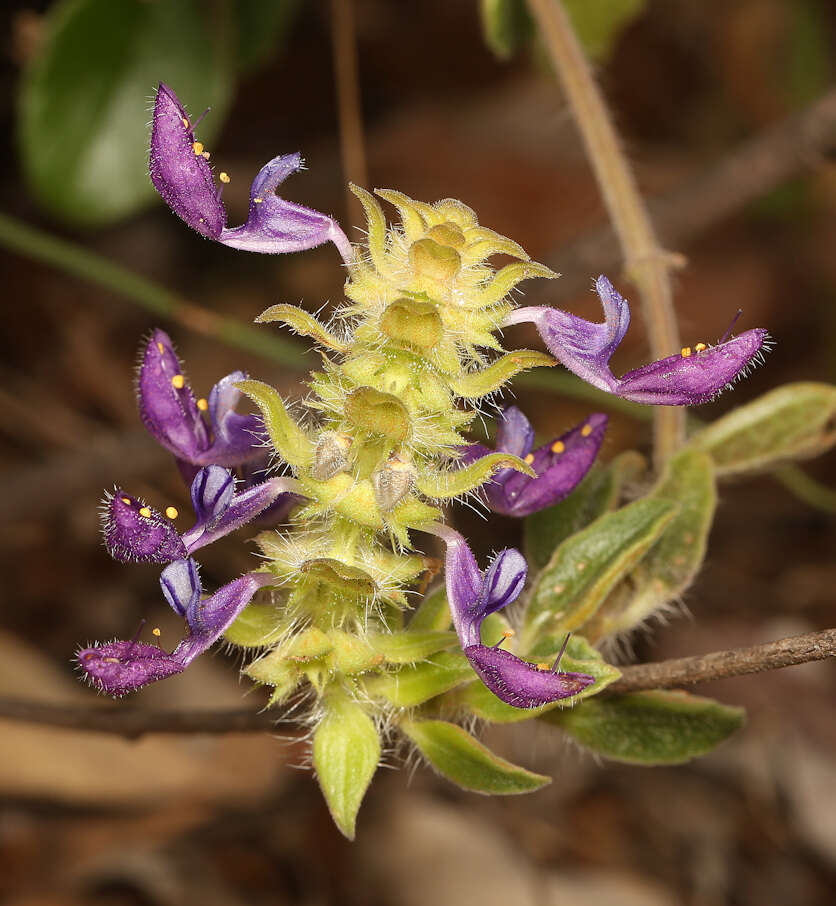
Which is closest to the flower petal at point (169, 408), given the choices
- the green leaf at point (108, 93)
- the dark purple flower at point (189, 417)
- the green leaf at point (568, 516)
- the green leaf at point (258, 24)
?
the dark purple flower at point (189, 417)

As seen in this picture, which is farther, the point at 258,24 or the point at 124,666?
the point at 258,24

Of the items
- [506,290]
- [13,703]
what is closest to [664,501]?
[506,290]

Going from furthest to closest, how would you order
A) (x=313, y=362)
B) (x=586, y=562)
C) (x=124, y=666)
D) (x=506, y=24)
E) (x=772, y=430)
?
(x=313, y=362), (x=506, y=24), (x=772, y=430), (x=586, y=562), (x=124, y=666)

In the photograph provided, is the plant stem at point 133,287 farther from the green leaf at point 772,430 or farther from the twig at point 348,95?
the green leaf at point 772,430

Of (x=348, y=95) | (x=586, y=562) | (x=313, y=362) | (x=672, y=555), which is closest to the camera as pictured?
(x=586, y=562)

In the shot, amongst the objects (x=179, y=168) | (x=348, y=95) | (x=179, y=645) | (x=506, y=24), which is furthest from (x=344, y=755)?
(x=348, y=95)

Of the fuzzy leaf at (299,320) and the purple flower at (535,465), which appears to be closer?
the fuzzy leaf at (299,320)

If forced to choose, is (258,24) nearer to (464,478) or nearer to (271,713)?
(271,713)
